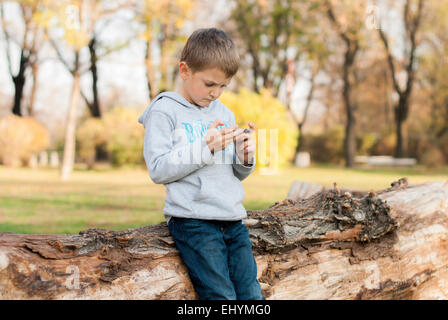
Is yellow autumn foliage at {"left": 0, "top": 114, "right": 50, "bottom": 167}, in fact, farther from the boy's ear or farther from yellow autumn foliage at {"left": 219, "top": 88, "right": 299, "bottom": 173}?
the boy's ear

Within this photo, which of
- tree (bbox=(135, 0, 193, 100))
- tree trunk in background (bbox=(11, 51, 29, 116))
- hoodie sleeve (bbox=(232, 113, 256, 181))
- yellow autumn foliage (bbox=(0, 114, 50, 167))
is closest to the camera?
hoodie sleeve (bbox=(232, 113, 256, 181))

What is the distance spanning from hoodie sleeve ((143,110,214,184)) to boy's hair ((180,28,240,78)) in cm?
34

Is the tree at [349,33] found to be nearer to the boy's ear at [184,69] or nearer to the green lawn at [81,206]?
the green lawn at [81,206]

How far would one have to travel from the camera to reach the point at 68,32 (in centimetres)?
1426

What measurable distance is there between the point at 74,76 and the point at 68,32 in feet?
6.78

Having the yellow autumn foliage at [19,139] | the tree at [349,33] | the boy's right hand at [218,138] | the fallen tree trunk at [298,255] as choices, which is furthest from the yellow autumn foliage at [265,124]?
the boy's right hand at [218,138]

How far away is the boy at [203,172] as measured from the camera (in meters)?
2.40

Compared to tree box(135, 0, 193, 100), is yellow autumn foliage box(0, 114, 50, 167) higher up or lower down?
lower down

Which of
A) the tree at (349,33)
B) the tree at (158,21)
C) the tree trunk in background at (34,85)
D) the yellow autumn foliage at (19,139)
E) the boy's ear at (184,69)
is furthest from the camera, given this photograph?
the tree trunk in background at (34,85)

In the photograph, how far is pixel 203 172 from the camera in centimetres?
256

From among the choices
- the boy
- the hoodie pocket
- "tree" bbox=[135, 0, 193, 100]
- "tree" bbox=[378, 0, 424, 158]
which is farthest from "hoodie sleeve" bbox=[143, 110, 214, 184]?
"tree" bbox=[378, 0, 424, 158]

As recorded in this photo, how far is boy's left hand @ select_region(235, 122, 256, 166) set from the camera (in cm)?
257

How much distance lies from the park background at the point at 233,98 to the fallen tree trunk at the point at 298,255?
375cm
